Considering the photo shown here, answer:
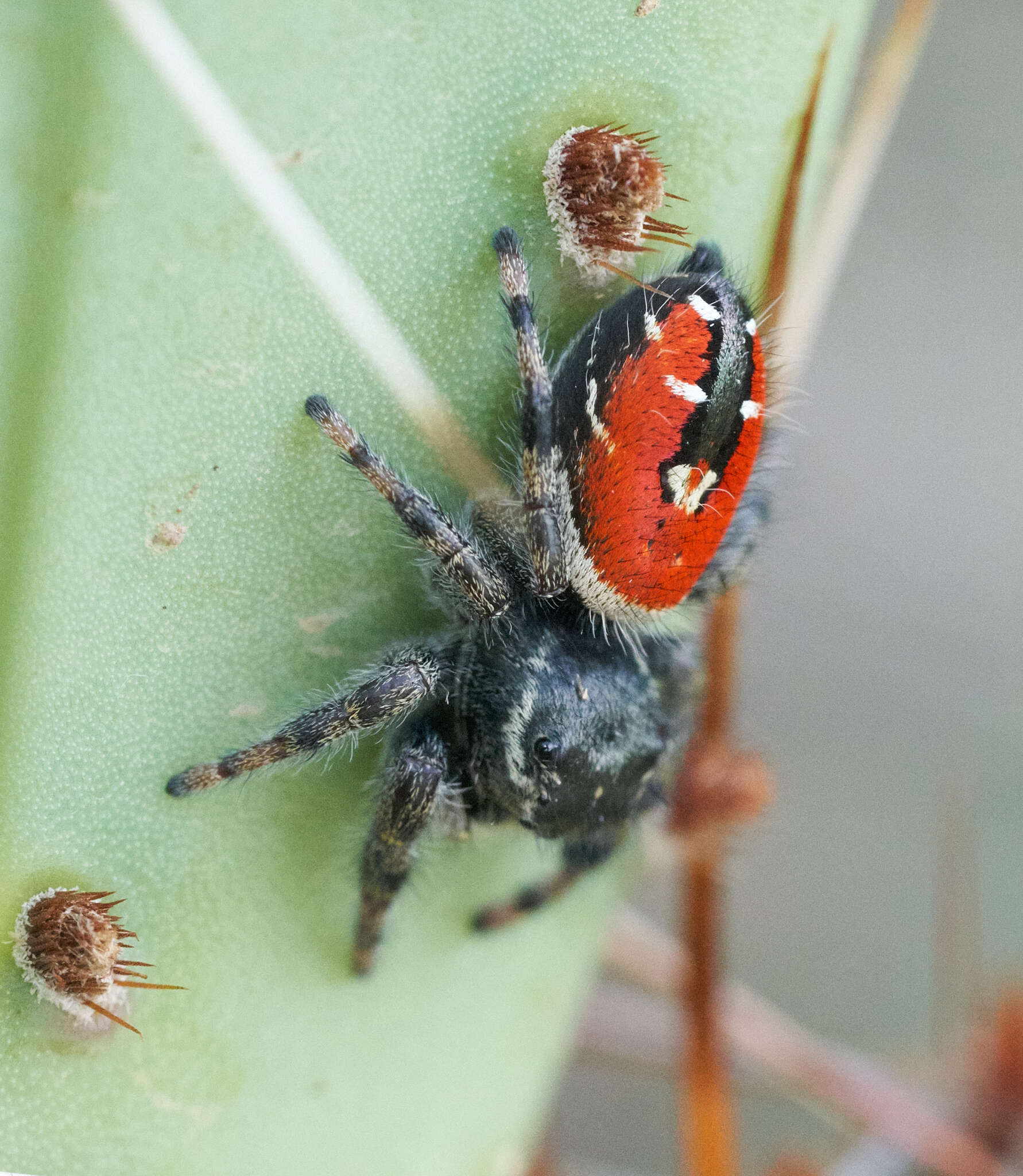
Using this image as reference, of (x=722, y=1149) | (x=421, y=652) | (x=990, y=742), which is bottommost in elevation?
(x=990, y=742)

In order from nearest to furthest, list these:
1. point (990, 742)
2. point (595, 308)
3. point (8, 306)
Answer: point (8, 306)
point (595, 308)
point (990, 742)

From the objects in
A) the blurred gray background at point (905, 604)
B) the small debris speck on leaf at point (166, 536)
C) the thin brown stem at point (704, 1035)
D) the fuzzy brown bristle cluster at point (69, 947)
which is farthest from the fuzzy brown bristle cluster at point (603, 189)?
the blurred gray background at point (905, 604)

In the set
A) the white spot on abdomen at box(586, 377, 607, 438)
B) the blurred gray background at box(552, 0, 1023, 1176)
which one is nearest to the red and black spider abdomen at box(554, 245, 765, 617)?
the white spot on abdomen at box(586, 377, 607, 438)

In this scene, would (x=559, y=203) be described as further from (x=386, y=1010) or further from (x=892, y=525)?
(x=892, y=525)

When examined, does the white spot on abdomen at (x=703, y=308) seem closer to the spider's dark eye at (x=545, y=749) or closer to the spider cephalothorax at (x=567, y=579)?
the spider cephalothorax at (x=567, y=579)

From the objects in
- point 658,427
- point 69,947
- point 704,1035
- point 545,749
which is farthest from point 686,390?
point 704,1035

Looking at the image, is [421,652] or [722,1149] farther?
[722,1149]

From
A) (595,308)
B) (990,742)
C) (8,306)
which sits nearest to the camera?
(8,306)

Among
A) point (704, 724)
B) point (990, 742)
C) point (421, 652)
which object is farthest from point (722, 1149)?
point (990, 742)
